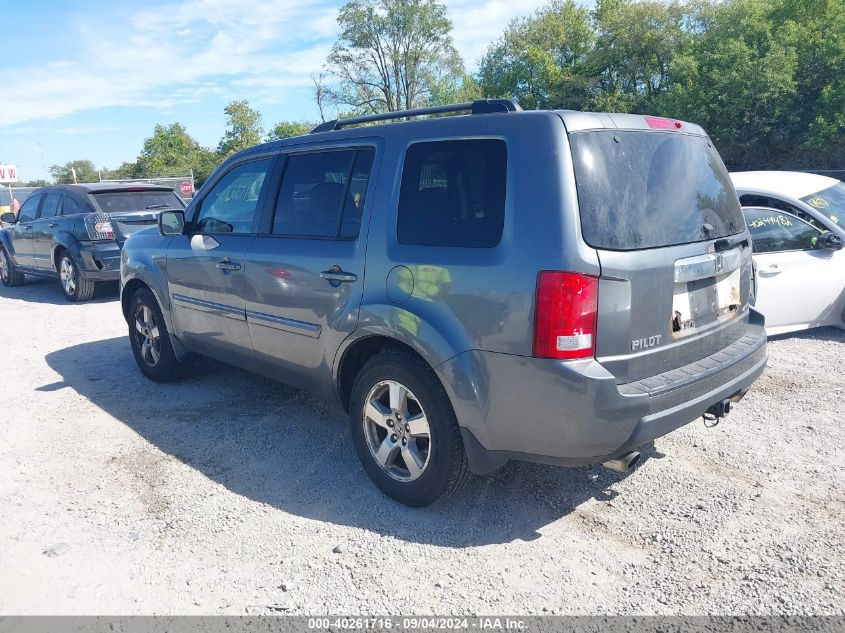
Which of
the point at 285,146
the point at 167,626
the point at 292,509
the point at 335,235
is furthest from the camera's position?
the point at 285,146

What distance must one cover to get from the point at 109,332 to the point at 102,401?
2830mm

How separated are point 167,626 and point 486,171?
2.37 metres

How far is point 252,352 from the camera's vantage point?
4387 millimetres

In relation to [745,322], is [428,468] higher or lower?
lower

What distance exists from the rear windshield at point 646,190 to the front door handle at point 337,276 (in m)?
1.34

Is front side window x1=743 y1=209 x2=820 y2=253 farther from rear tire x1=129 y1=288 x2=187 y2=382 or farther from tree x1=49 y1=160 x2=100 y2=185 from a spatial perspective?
tree x1=49 y1=160 x2=100 y2=185

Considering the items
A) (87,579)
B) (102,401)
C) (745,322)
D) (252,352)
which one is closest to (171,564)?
(87,579)

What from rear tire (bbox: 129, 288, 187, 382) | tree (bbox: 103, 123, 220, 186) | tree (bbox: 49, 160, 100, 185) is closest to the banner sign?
tree (bbox: 103, 123, 220, 186)

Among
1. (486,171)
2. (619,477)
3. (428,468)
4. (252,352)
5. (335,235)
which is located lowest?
(619,477)

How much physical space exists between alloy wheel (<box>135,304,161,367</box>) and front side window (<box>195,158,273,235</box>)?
1.13 meters

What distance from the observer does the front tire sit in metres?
3.14

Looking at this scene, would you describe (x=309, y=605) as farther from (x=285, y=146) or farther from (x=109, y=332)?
(x=109, y=332)

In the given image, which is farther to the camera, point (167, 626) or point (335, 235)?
point (335, 235)

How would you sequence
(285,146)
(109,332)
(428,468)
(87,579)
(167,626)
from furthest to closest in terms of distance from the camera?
(109,332)
(285,146)
(428,468)
(87,579)
(167,626)
